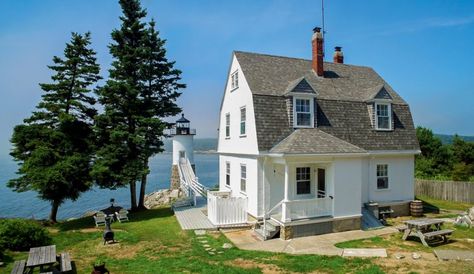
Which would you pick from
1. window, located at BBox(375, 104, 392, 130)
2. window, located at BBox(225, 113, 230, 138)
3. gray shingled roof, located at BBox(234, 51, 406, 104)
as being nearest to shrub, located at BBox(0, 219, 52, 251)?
window, located at BBox(225, 113, 230, 138)

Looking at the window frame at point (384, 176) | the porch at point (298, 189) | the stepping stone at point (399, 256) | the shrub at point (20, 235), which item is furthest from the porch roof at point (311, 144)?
the shrub at point (20, 235)

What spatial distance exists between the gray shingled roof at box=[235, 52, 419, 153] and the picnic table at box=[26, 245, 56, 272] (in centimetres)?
853

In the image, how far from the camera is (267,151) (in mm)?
13344

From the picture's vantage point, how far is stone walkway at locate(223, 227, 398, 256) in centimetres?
1047

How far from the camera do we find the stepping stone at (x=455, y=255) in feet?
29.9

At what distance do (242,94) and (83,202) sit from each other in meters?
37.4

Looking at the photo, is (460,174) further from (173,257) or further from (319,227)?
(173,257)

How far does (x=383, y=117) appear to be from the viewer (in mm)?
16594

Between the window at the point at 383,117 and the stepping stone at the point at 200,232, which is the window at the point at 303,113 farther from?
the stepping stone at the point at 200,232

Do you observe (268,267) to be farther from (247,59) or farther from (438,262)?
(247,59)

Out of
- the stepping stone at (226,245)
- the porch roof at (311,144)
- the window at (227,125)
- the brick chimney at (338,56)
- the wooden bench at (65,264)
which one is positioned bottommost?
the stepping stone at (226,245)

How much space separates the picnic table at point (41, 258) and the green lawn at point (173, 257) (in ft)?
2.98

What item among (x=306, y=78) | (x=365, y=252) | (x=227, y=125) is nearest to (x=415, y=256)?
(x=365, y=252)

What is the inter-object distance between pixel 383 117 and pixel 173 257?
43.8 ft
